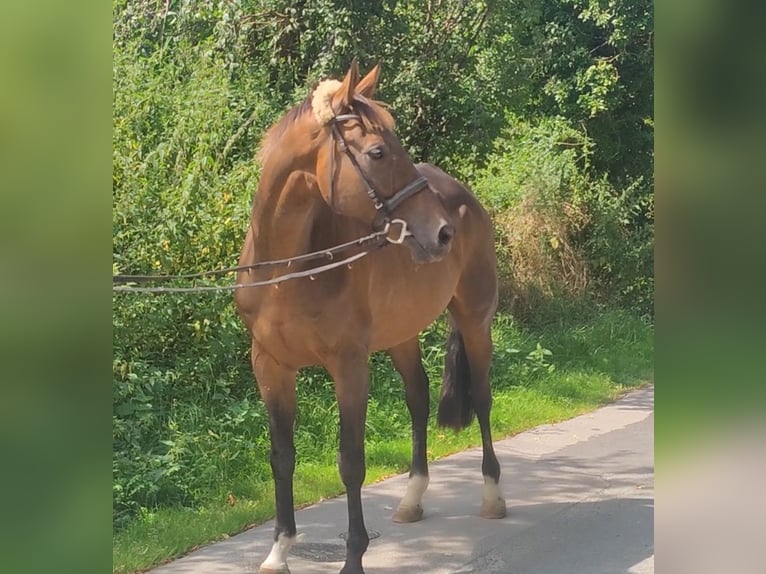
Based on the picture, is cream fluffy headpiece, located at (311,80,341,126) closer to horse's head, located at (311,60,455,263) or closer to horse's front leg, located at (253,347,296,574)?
horse's head, located at (311,60,455,263)

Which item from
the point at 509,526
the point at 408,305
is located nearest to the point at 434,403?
the point at 509,526

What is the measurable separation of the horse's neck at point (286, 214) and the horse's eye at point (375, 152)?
10.6 inches

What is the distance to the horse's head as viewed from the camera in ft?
9.80

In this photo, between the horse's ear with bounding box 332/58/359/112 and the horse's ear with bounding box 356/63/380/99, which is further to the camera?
the horse's ear with bounding box 356/63/380/99

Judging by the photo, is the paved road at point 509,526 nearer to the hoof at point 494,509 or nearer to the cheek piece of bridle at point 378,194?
the hoof at point 494,509

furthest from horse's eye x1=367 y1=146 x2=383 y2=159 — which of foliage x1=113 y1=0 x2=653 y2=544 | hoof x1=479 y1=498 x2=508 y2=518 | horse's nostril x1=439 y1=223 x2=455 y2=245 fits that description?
foliage x1=113 y1=0 x2=653 y2=544

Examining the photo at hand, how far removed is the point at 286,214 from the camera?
316 centimetres

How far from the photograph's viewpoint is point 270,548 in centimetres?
383

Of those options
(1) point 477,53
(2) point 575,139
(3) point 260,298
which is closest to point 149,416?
(3) point 260,298

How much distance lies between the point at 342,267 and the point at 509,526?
1840 mm

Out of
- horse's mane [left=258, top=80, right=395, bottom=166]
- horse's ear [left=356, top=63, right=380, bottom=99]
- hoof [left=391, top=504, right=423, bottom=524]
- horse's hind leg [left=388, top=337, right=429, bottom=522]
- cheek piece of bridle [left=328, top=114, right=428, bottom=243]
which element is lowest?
hoof [left=391, top=504, right=423, bottom=524]

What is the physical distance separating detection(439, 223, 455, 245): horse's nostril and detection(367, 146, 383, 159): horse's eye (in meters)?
0.37
